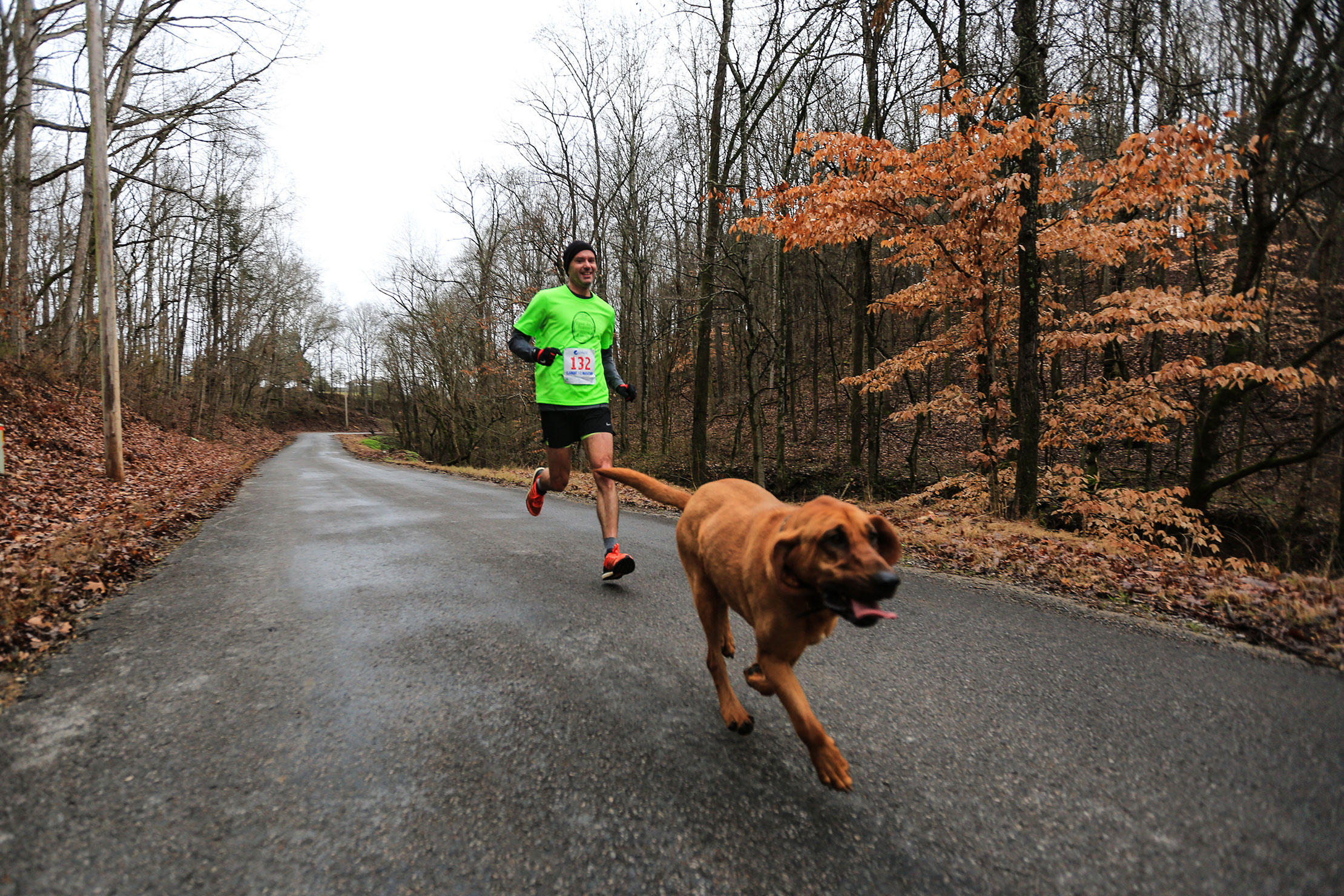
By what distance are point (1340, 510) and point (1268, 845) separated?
27.4 feet

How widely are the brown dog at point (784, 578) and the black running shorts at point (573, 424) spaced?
2064 millimetres

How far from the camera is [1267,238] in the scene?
8953 mm

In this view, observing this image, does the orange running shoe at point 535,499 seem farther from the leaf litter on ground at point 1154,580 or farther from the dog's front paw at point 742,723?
the leaf litter on ground at point 1154,580

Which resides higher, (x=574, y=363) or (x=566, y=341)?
(x=566, y=341)

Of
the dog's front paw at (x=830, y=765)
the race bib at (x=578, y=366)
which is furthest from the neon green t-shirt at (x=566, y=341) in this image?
the dog's front paw at (x=830, y=765)

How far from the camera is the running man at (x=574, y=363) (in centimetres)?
434

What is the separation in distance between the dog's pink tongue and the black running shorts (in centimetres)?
313

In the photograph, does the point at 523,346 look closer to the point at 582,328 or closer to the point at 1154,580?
the point at 582,328

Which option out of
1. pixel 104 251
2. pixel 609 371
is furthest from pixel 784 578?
pixel 104 251

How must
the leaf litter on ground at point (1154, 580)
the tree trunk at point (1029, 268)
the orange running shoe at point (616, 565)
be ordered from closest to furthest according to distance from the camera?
the leaf litter on ground at point (1154, 580), the orange running shoe at point (616, 565), the tree trunk at point (1029, 268)

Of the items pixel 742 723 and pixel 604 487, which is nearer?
pixel 742 723

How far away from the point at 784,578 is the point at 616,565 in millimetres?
2423

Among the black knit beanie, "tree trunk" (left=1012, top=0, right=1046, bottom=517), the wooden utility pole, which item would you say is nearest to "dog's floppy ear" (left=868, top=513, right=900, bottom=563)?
the black knit beanie

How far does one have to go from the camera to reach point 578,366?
444cm
